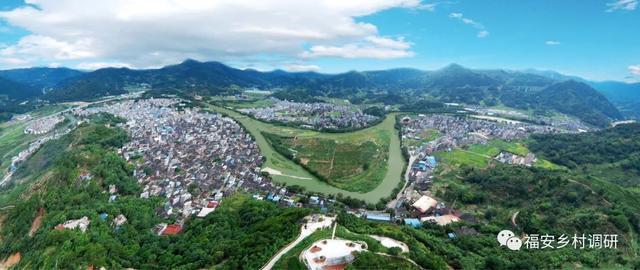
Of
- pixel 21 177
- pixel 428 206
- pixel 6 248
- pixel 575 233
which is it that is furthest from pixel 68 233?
pixel 575 233

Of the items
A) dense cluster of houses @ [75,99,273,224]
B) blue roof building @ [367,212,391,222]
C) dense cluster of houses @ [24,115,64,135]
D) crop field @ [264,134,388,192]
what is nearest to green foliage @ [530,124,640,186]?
crop field @ [264,134,388,192]

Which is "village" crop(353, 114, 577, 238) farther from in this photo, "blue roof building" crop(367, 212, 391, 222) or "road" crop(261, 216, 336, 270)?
"road" crop(261, 216, 336, 270)

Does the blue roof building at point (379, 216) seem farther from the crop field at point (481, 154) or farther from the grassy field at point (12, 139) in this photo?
the grassy field at point (12, 139)

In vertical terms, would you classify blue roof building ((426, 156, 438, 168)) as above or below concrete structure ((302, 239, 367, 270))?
below

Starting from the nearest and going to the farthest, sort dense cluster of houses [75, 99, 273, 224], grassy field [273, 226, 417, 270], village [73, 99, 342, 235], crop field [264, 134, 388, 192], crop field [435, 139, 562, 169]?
1. grassy field [273, 226, 417, 270]
2. village [73, 99, 342, 235]
3. dense cluster of houses [75, 99, 273, 224]
4. crop field [264, 134, 388, 192]
5. crop field [435, 139, 562, 169]

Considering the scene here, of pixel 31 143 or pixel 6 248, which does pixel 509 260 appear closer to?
pixel 6 248

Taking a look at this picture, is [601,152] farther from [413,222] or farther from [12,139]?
[12,139]
